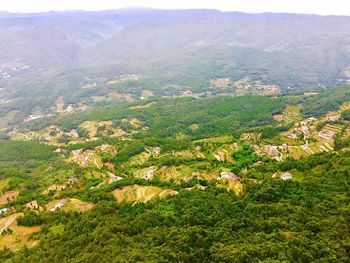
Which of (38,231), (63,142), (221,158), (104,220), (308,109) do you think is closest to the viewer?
(104,220)

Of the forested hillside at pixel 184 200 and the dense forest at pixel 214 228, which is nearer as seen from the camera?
the dense forest at pixel 214 228

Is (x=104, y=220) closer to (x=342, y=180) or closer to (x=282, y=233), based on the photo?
(x=282, y=233)

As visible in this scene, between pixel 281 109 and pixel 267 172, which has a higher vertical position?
pixel 267 172

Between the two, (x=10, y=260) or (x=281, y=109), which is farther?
(x=281, y=109)

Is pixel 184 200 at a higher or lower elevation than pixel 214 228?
lower

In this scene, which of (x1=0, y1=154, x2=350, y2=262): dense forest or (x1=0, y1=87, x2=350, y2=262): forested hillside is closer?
(x1=0, y1=154, x2=350, y2=262): dense forest

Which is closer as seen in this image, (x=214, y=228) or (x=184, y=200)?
(x=214, y=228)

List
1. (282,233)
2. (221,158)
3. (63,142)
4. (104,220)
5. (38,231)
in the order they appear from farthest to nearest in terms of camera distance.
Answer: (63,142), (221,158), (38,231), (104,220), (282,233)

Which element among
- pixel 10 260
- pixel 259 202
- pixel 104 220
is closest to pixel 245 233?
pixel 259 202

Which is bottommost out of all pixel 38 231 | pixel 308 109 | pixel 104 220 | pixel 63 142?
pixel 63 142
